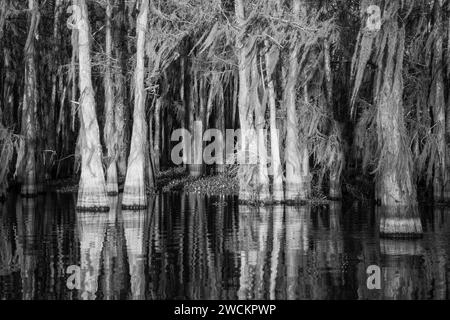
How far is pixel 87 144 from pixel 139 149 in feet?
7.08

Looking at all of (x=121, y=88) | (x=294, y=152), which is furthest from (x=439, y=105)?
(x=121, y=88)

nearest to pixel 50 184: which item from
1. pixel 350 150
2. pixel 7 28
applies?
pixel 7 28

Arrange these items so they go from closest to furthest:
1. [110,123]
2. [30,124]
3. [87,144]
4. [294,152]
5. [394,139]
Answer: [394,139], [87,144], [294,152], [110,123], [30,124]

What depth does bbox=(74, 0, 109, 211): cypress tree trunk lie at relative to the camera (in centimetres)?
2683

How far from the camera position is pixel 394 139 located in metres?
17.7

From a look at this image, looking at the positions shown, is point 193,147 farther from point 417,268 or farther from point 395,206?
point 417,268

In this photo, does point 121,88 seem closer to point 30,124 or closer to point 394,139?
point 30,124

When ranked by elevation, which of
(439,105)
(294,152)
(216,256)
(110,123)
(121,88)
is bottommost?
(216,256)

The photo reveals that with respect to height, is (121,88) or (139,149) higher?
(121,88)

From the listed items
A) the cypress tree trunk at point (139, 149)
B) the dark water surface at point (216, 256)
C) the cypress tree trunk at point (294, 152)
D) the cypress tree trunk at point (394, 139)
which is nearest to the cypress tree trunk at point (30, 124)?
the cypress tree trunk at point (139, 149)

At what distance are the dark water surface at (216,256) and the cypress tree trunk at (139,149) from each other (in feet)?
4.96

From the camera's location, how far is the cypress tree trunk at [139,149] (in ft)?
90.7

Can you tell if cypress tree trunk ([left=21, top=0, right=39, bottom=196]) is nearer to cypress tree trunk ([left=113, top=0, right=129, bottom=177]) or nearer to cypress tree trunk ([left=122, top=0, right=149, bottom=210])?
cypress tree trunk ([left=113, top=0, right=129, bottom=177])
